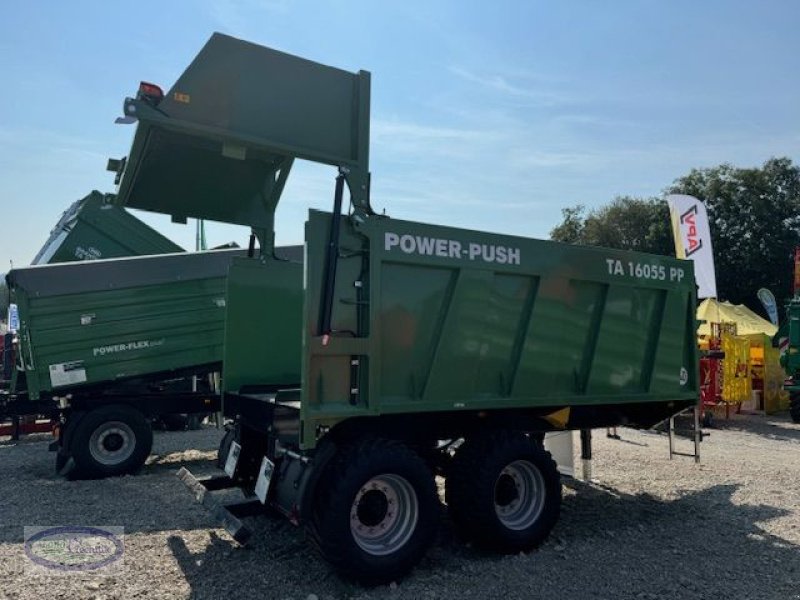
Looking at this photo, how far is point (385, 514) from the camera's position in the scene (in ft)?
15.3

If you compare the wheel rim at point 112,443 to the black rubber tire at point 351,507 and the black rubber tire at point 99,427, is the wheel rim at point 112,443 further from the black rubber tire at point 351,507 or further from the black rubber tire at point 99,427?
the black rubber tire at point 351,507

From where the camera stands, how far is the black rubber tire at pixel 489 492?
5.02 metres

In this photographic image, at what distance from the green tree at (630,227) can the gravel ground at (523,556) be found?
999 inches

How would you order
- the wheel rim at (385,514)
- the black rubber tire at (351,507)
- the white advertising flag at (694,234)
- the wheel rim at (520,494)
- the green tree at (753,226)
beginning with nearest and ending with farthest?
the black rubber tire at (351,507) < the wheel rim at (385,514) < the wheel rim at (520,494) < the white advertising flag at (694,234) < the green tree at (753,226)

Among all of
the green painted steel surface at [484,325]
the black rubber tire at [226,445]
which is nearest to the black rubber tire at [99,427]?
the black rubber tire at [226,445]

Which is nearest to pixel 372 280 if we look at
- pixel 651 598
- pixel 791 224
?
pixel 651 598

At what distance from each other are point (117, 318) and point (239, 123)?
5016mm

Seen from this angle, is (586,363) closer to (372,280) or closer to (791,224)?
(372,280)

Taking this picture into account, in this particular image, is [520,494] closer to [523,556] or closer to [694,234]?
[523,556]

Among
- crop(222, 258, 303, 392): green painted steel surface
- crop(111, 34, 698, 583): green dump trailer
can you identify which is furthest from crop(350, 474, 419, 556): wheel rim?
crop(222, 258, 303, 392): green painted steel surface

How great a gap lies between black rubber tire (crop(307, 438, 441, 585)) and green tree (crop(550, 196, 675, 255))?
3016cm

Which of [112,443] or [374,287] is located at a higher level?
[374,287]

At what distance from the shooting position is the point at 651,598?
4.37m

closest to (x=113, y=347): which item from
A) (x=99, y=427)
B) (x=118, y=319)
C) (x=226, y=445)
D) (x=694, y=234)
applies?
(x=118, y=319)
